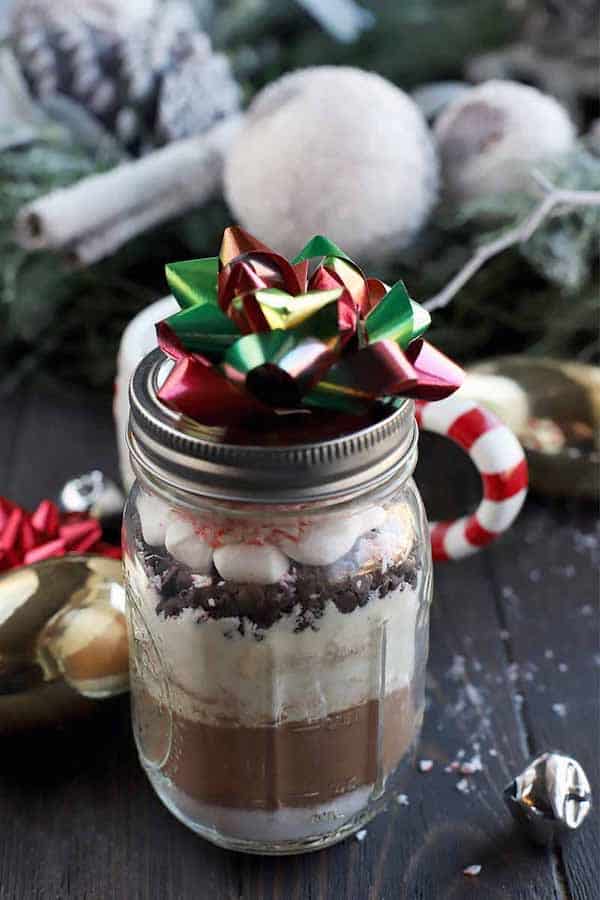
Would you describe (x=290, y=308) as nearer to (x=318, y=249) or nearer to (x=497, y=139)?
(x=318, y=249)

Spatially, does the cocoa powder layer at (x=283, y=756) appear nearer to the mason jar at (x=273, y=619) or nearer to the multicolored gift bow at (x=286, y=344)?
the mason jar at (x=273, y=619)

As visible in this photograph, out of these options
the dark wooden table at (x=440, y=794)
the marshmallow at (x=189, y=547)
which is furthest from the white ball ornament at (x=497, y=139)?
the marshmallow at (x=189, y=547)

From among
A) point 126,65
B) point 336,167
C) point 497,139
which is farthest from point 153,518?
point 126,65

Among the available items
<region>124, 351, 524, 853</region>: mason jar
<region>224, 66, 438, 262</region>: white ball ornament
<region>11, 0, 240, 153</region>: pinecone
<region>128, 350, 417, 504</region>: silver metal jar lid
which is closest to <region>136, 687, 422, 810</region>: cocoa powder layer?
<region>124, 351, 524, 853</region>: mason jar

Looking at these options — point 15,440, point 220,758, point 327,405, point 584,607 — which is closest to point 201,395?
point 327,405

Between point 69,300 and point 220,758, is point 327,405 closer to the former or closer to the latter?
point 220,758

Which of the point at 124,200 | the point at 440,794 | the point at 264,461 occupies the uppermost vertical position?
the point at 264,461

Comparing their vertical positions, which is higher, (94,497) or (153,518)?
(153,518)
